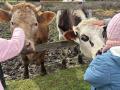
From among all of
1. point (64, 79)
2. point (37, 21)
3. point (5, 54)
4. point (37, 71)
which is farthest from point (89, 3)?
point (5, 54)

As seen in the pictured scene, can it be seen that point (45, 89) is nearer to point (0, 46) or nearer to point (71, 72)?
point (71, 72)

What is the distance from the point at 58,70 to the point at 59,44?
115cm

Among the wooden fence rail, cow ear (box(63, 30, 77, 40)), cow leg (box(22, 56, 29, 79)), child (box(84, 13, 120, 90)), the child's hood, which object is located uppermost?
the wooden fence rail

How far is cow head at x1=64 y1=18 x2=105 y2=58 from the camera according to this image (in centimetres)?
613

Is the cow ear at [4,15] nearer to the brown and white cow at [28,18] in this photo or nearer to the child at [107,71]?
the brown and white cow at [28,18]

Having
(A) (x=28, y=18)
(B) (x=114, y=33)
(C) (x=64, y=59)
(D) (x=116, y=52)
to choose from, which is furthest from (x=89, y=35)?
(D) (x=116, y=52)

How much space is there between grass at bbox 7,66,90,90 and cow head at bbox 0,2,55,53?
1072 millimetres

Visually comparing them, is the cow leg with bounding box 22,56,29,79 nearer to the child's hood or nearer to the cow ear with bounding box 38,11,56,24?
the cow ear with bounding box 38,11,56,24

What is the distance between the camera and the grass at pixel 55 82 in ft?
23.0

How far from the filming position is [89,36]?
20.8 ft

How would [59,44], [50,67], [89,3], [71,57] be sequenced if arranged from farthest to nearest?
1. [71,57]
2. [50,67]
3. [59,44]
4. [89,3]

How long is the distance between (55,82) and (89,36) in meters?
1.50

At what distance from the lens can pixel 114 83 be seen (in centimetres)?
304

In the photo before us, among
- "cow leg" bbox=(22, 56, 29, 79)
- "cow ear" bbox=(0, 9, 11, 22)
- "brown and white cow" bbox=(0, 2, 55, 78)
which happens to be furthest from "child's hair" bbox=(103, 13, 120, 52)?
"cow leg" bbox=(22, 56, 29, 79)
